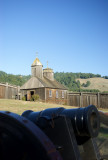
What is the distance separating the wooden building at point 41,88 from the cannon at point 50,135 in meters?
28.3

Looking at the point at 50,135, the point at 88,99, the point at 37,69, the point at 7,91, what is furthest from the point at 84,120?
the point at 37,69

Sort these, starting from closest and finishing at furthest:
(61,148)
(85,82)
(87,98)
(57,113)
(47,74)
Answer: (61,148) < (57,113) < (87,98) < (47,74) < (85,82)

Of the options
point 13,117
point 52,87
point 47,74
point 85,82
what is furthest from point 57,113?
point 85,82

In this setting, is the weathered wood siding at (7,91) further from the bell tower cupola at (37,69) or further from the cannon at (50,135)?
the cannon at (50,135)

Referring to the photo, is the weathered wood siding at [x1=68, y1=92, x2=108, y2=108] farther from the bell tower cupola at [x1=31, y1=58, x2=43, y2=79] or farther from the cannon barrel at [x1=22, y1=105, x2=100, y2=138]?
the cannon barrel at [x1=22, y1=105, x2=100, y2=138]

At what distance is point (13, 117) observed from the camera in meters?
2.14

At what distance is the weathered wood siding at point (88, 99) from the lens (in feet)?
84.8

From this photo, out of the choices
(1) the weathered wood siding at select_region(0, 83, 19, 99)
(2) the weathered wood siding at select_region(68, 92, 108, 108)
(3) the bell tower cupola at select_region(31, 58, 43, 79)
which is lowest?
(2) the weathered wood siding at select_region(68, 92, 108, 108)

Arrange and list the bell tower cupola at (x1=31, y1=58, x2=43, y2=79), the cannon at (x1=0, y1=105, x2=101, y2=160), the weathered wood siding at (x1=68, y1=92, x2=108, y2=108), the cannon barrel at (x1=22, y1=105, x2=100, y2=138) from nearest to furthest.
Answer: the cannon at (x1=0, y1=105, x2=101, y2=160)
the cannon barrel at (x1=22, y1=105, x2=100, y2=138)
the weathered wood siding at (x1=68, y1=92, x2=108, y2=108)
the bell tower cupola at (x1=31, y1=58, x2=43, y2=79)

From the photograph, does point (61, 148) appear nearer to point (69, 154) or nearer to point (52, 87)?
point (69, 154)

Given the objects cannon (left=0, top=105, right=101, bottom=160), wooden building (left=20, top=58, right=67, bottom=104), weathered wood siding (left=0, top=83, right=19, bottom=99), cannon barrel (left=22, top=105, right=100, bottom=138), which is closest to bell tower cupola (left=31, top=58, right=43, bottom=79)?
wooden building (left=20, top=58, right=67, bottom=104)

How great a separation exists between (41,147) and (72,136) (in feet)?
2.09

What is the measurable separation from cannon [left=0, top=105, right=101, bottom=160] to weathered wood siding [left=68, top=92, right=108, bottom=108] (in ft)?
77.1

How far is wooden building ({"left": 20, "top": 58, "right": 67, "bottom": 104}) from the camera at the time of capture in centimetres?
3166
